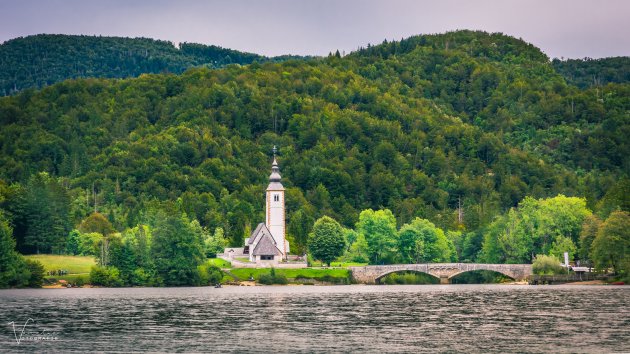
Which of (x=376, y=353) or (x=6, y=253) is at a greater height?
(x=6, y=253)

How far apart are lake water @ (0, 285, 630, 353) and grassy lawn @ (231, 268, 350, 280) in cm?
3070

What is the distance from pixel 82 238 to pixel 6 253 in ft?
102

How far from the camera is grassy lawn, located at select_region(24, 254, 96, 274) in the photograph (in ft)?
449

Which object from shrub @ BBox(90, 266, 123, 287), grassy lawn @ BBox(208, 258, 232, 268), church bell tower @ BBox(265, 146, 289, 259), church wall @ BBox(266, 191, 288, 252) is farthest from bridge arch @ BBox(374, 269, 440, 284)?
shrub @ BBox(90, 266, 123, 287)

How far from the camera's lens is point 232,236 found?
171 m

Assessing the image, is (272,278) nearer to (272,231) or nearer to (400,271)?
(400,271)

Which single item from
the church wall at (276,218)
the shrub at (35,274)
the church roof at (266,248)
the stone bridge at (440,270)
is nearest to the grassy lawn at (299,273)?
the stone bridge at (440,270)

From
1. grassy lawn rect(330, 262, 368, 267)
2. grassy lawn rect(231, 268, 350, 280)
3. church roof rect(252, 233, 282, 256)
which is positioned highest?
church roof rect(252, 233, 282, 256)

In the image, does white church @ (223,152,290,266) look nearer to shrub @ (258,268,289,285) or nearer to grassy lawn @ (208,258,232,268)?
grassy lawn @ (208,258,232,268)

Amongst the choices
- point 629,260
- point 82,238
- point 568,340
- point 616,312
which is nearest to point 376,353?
point 568,340

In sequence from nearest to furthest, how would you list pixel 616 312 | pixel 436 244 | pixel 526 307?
1. pixel 616 312
2. pixel 526 307
3. pixel 436 244

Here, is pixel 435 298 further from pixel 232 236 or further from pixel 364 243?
pixel 232 236

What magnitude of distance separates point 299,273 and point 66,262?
29.0 meters

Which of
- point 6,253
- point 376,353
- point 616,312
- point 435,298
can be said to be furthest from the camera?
point 6,253
